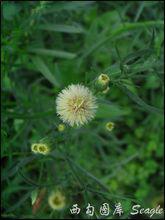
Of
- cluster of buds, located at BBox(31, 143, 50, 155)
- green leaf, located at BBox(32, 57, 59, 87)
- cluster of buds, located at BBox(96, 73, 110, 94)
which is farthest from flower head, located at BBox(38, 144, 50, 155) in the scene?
green leaf, located at BBox(32, 57, 59, 87)

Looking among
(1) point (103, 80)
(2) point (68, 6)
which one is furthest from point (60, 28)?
(1) point (103, 80)

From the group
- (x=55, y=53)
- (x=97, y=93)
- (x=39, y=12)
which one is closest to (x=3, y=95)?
(x=55, y=53)

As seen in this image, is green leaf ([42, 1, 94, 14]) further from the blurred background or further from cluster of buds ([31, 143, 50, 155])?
cluster of buds ([31, 143, 50, 155])

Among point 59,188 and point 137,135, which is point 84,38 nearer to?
point 137,135

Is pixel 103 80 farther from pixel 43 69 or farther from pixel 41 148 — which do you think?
pixel 43 69

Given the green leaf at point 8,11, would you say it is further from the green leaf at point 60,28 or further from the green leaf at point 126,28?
the green leaf at point 126,28
